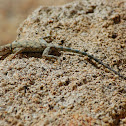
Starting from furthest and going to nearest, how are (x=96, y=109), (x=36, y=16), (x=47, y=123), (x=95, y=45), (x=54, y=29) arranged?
1. (x=36, y=16)
2. (x=54, y=29)
3. (x=95, y=45)
4. (x=96, y=109)
5. (x=47, y=123)

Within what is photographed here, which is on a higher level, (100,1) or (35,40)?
(100,1)

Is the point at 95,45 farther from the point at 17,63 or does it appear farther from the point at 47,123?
the point at 47,123

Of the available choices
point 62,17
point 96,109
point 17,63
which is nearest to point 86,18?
point 62,17

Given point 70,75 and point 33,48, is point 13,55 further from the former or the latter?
point 70,75

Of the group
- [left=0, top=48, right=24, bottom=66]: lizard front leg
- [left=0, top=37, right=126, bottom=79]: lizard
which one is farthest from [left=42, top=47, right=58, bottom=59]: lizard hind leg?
[left=0, top=48, right=24, bottom=66]: lizard front leg

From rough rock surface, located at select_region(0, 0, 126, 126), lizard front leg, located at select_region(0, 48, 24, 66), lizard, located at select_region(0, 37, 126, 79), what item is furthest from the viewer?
lizard, located at select_region(0, 37, 126, 79)

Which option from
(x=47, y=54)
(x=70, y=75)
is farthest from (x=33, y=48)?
(x=70, y=75)

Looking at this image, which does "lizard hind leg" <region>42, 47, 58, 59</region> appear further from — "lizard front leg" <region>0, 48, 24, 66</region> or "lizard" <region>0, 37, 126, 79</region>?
"lizard front leg" <region>0, 48, 24, 66</region>

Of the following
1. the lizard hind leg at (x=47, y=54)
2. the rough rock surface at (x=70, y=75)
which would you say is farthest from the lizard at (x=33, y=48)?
the rough rock surface at (x=70, y=75)
